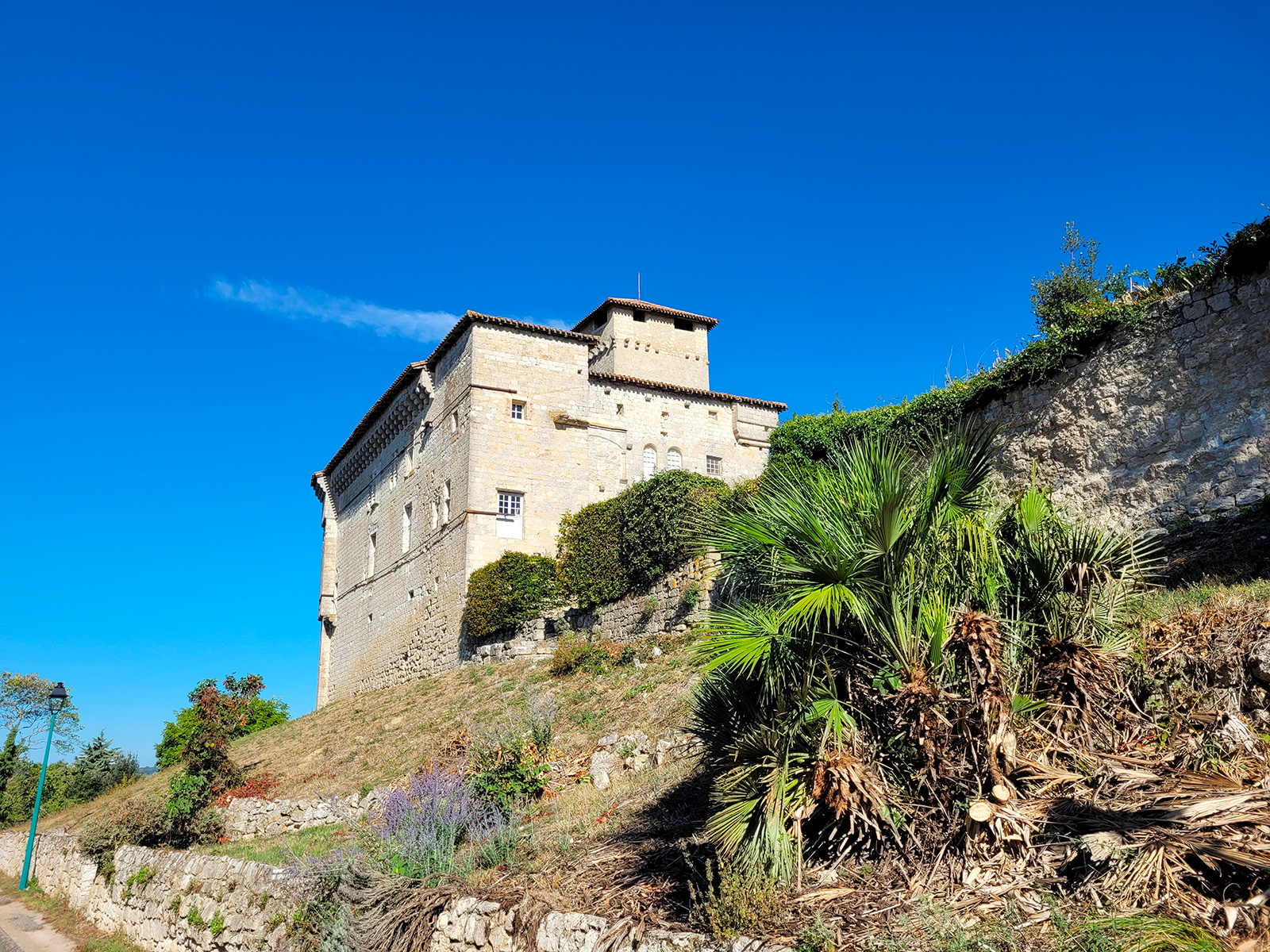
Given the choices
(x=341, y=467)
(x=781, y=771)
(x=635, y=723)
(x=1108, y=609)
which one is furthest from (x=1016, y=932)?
(x=341, y=467)

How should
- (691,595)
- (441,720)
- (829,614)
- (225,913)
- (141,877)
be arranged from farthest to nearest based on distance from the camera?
(441,720)
(691,595)
(141,877)
(225,913)
(829,614)

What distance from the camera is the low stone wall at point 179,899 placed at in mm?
9805

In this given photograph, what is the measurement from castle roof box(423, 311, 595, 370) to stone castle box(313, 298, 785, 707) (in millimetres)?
52

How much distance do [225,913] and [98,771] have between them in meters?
27.8

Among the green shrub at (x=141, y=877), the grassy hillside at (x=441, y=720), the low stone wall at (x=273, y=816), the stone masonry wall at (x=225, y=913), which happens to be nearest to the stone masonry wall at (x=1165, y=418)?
the grassy hillside at (x=441, y=720)

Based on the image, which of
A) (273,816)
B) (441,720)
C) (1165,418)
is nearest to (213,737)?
(273,816)

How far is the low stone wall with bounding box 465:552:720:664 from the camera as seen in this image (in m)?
17.3

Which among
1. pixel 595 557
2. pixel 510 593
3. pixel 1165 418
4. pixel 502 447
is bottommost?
pixel 1165 418

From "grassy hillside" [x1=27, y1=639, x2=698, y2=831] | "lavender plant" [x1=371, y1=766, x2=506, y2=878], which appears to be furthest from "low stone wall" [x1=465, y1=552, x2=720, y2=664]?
"lavender plant" [x1=371, y1=766, x2=506, y2=878]

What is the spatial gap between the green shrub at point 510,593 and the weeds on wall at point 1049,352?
7.62m

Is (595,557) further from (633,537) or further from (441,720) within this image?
(441,720)

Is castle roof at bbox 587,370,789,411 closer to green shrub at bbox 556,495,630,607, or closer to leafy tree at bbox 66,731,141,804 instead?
green shrub at bbox 556,495,630,607

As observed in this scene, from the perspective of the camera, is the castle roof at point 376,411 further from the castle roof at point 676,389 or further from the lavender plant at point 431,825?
the lavender plant at point 431,825

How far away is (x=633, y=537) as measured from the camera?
21.0 m
